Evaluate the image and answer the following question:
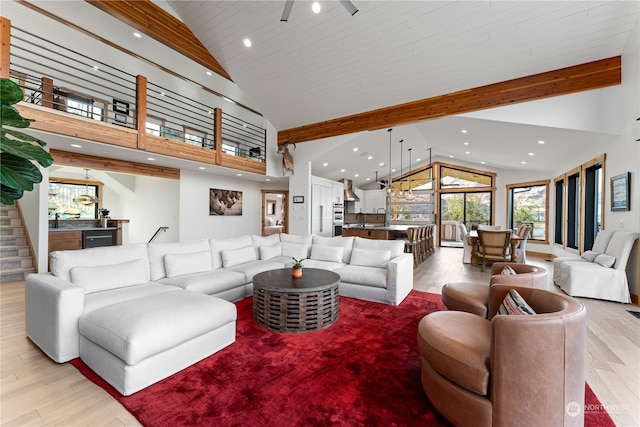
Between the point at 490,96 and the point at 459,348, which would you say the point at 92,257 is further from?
the point at 490,96

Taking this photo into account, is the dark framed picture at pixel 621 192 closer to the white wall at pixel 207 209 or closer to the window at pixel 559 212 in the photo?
the window at pixel 559 212

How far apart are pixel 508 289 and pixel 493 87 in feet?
14.1

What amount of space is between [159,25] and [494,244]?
318 inches

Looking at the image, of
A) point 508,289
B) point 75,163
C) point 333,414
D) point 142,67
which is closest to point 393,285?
point 508,289

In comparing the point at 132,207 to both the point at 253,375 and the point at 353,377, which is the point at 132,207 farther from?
the point at 353,377

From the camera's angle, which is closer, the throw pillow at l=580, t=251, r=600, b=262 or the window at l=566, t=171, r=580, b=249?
the throw pillow at l=580, t=251, r=600, b=262

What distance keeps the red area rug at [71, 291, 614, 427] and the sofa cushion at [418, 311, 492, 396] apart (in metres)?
0.36

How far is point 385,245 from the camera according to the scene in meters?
4.39

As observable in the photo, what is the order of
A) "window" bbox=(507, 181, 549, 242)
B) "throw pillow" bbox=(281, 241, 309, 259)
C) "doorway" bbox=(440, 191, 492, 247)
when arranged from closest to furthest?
"throw pillow" bbox=(281, 241, 309, 259) < "window" bbox=(507, 181, 549, 242) < "doorway" bbox=(440, 191, 492, 247)

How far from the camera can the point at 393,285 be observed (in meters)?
3.63

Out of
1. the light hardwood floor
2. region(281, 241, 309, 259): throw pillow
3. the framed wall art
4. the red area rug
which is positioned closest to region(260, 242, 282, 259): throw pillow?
region(281, 241, 309, 259): throw pillow

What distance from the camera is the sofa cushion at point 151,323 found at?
1866 millimetres

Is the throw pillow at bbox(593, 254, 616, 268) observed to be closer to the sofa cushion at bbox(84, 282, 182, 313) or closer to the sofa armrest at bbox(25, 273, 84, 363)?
the sofa cushion at bbox(84, 282, 182, 313)

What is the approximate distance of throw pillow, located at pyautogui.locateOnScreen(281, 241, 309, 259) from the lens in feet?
16.1
